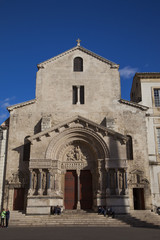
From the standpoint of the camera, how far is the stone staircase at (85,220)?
624 inches

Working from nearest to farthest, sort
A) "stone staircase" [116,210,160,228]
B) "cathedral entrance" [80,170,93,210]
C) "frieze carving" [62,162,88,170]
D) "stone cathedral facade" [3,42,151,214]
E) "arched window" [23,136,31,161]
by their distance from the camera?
"stone staircase" [116,210,160,228]
"stone cathedral facade" [3,42,151,214]
"cathedral entrance" [80,170,93,210]
"frieze carving" [62,162,88,170]
"arched window" [23,136,31,161]

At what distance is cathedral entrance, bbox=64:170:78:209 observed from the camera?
2011 centimetres

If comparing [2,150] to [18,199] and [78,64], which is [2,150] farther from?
[78,64]

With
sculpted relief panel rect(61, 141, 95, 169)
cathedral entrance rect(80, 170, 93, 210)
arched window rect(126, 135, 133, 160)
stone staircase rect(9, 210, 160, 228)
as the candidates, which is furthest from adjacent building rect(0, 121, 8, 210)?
→ arched window rect(126, 135, 133, 160)

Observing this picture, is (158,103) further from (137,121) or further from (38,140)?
(38,140)

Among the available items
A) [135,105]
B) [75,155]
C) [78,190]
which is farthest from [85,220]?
[135,105]

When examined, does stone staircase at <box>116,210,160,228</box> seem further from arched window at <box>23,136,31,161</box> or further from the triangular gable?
arched window at <box>23,136,31,161</box>

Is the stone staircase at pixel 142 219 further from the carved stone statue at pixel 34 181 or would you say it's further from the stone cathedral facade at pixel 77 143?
the carved stone statue at pixel 34 181

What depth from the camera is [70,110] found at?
74.3ft

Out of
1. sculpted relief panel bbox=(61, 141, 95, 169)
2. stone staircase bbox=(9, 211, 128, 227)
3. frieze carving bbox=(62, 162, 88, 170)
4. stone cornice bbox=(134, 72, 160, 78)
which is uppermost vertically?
stone cornice bbox=(134, 72, 160, 78)

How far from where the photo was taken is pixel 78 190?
20.1m

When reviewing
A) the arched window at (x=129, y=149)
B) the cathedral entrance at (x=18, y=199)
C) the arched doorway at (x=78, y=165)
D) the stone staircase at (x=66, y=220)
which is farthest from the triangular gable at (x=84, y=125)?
the stone staircase at (x=66, y=220)

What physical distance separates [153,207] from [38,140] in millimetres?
10603

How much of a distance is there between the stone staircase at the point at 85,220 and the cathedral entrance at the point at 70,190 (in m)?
1.95
